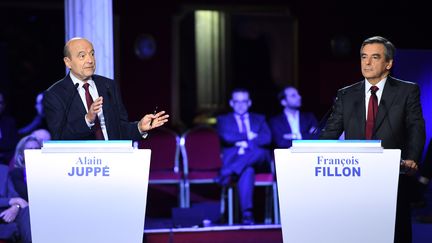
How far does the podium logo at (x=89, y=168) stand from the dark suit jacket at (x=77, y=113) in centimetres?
31

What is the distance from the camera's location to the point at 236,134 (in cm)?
815

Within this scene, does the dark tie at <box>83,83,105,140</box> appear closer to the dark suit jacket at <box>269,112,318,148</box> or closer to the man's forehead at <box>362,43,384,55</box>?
the man's forehead at <box>362,43,384,55</box>

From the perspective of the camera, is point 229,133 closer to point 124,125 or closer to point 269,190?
point 269,190

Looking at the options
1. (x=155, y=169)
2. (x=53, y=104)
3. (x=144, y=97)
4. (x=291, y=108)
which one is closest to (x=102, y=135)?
(x=53, y=104)

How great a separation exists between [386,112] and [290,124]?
3930mm

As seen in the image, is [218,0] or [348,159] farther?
[218,0]

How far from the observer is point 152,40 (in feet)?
36.9

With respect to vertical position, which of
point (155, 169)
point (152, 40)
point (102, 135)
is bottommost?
point (155, 169)

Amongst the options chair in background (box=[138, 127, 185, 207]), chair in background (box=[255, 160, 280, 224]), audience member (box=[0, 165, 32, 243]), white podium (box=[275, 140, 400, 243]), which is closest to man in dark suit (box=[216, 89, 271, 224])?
chair in background (box=[255, 160, 280, 224])

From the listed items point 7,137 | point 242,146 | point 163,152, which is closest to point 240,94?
point 242,146

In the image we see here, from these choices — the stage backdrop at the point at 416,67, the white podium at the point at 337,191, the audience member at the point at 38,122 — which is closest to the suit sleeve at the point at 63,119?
the white podium at the point at 337,191

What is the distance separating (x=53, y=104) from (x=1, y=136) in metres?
4.05

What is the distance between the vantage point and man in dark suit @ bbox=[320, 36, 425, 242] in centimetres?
441

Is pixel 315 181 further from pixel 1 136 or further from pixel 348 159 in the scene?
pixel 1 136
